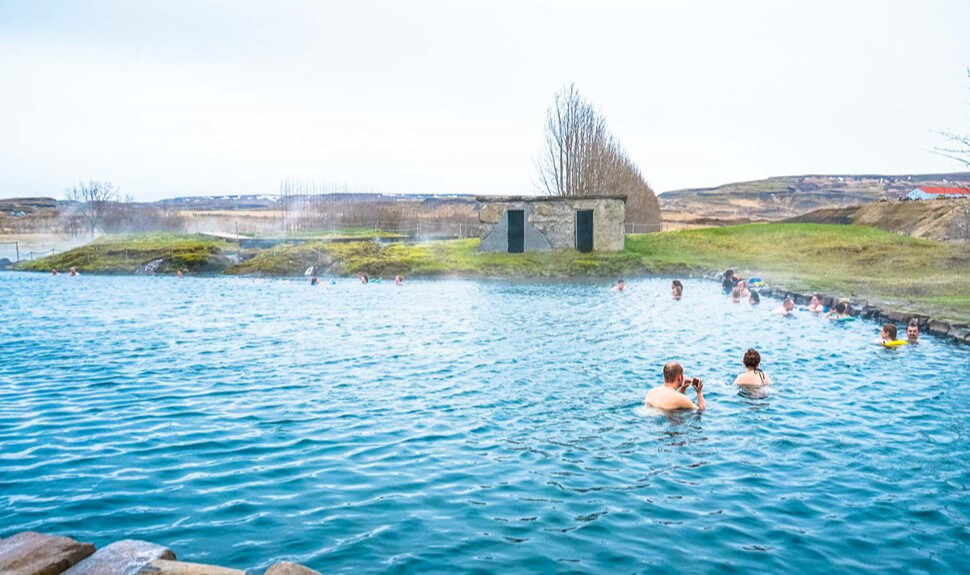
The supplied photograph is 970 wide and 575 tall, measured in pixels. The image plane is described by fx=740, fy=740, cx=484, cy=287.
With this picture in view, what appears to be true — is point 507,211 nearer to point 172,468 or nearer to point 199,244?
point 199,244

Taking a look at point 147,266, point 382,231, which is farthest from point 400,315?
point 382,231

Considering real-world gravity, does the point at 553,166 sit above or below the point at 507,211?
above

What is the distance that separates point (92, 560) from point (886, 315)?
2271 centimetres

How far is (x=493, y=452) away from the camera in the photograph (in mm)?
10320

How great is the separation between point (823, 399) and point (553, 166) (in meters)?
48.1

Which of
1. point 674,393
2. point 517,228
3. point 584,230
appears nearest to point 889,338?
point 674,393

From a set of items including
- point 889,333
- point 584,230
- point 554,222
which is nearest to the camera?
point 889,333

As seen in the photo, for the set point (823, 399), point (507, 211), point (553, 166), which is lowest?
point (823, 399)

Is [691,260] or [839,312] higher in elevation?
[691,260]

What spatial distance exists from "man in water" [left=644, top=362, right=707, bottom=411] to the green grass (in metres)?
46.0

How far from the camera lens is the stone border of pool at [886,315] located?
63.9 feet

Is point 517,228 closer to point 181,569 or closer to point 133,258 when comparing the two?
point 133,258

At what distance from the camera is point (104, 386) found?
15086mm

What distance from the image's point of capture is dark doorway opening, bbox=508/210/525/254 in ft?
151
